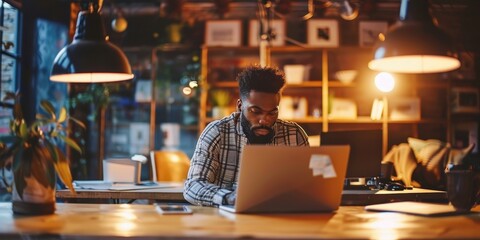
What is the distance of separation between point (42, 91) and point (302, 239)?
4388 mm

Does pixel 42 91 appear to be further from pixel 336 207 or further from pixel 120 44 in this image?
pixel 336 207

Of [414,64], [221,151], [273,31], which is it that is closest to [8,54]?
[221,151]

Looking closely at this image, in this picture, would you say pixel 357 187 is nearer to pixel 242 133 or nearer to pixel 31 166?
pixel 242 133

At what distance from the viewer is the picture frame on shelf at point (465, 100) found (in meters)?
6.67

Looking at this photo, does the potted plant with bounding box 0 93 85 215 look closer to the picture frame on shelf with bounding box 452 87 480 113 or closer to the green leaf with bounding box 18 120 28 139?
the green leaf with bounding box 18 120 28 139

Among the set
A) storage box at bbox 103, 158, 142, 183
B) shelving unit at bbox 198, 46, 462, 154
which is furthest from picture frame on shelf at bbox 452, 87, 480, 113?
storage box at bbox 103, 158, 142, 183

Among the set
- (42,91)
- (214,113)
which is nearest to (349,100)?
(214,113)

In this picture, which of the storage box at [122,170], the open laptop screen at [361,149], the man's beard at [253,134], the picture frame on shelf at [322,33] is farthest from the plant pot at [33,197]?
the picture frame on shelf at [322,33]

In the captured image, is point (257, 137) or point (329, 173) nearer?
point (329, 173)

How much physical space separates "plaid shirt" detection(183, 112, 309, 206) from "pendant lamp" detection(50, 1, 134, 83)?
0.63 m

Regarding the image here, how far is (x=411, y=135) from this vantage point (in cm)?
696

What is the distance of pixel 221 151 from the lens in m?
3.05

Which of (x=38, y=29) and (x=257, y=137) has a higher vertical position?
(x=38, y=29)

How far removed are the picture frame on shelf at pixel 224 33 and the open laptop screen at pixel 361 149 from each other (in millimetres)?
3319
